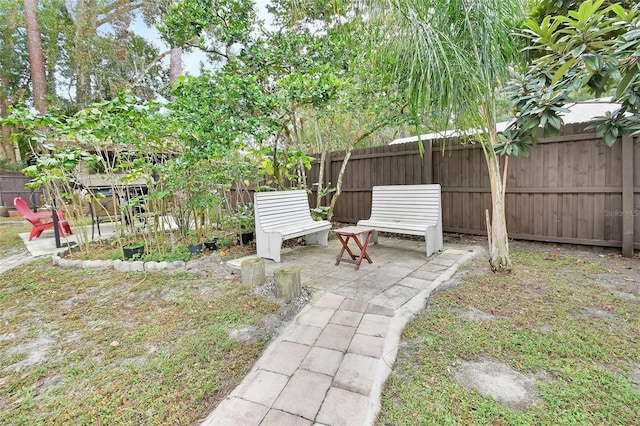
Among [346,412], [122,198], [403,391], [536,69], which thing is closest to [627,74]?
[536,69]

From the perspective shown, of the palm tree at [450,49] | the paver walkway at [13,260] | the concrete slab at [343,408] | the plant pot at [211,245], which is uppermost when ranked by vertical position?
the palm tree at [450,49]

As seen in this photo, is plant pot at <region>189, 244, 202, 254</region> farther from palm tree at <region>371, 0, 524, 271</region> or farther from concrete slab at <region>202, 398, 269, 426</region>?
palm tree at <region>371, 0, 524, 271</region>

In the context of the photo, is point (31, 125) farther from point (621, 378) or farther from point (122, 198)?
point (621, 378)

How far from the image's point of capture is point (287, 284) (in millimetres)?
2674

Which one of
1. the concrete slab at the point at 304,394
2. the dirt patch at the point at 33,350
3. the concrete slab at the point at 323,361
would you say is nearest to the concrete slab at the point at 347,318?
the concrete slab at the point at 323,361

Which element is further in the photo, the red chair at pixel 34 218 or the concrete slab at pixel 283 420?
the red chair at pixel 34 218

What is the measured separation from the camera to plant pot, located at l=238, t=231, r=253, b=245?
191 inches

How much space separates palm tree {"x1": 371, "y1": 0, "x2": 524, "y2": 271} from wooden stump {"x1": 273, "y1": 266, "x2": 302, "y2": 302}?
6.04 feet

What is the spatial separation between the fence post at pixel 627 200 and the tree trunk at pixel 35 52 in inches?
559

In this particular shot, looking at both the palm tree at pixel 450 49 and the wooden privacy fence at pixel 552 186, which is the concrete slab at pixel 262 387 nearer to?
the palm tree at pixel 450 49

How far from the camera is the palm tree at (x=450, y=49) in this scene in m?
2.46

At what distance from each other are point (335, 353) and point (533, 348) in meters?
1.27

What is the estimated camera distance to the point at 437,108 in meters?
2.67

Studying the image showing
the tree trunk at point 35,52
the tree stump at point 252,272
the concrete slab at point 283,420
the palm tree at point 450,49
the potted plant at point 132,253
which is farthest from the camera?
the tree trunk at point 35,52
